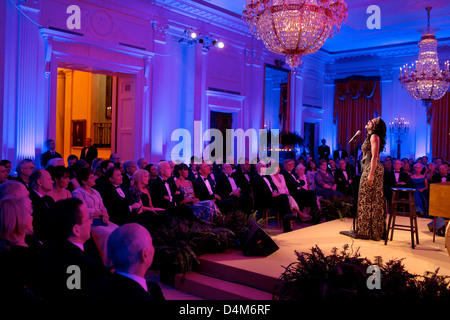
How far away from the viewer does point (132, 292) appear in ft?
6.45

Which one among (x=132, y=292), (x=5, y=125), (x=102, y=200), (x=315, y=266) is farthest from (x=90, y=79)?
(x=132, y=292)

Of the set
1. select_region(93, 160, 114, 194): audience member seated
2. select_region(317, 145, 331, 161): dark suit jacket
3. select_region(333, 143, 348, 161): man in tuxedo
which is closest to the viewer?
select_region(93, 160, 114, 194): audience member seated

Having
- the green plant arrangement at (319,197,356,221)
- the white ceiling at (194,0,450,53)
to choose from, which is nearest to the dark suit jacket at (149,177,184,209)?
the green plant arrangement at (319,197,356,221)

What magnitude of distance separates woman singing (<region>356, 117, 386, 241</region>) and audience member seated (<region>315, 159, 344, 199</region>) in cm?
323

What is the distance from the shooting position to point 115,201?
5.38 metres

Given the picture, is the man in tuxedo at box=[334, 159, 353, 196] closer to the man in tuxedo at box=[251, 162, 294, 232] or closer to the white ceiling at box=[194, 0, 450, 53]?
the man in tuxedo at box=[251, 162, 294, 232]

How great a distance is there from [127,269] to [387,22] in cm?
1304

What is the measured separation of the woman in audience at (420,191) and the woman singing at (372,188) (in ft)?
12.0

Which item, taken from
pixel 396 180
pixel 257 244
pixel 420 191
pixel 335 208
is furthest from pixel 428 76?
pixel 257 244

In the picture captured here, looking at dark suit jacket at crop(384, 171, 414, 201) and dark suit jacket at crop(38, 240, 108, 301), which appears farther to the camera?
dark suit jacket at crop(384, 171, 414, 201)

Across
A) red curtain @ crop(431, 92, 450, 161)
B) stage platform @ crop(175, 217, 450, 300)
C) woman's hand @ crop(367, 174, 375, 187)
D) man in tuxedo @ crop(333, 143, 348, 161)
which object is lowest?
stage platform @ crop(175, 217, 450, 300)

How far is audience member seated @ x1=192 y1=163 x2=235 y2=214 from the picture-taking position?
7336 mm

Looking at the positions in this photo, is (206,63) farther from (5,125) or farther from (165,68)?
(5,125)

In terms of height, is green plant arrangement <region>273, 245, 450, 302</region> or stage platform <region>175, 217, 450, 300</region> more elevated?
green plant arrangement <region>273, 245, 450, 302</region>
